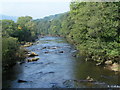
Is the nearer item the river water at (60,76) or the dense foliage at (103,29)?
the river water at (60,76)

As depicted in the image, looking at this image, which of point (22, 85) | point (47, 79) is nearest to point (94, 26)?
point (47, 79)

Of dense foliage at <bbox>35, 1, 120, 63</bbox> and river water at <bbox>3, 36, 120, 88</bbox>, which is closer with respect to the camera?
river water at <bbox>3, 36, 120, 88</bbox>

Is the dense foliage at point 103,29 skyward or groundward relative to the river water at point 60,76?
skyward

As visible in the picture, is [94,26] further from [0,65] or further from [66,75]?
[0,65]

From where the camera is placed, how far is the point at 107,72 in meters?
21.9

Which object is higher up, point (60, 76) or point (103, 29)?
point (103, 29)

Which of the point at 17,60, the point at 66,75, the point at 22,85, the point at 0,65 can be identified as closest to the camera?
the point at 22,85

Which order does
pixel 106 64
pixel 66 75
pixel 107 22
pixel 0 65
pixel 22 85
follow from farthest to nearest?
1. pixel 106 64
2. pixel 107 22
3. pixel 66 75
4. pixel 0 65
5. pixel 22 85

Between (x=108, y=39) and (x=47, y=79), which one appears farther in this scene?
(x=108, y=39)

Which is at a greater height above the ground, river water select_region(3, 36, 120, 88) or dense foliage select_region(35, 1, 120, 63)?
dense foliage select_region(35, 1, 120, 63)

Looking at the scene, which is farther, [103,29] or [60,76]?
Answer: [103,29]

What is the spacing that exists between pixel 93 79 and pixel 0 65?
962 centimetres

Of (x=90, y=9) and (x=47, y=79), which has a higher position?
(x=90, y=9)

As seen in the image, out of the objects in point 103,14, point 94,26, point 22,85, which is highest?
point 103,14
